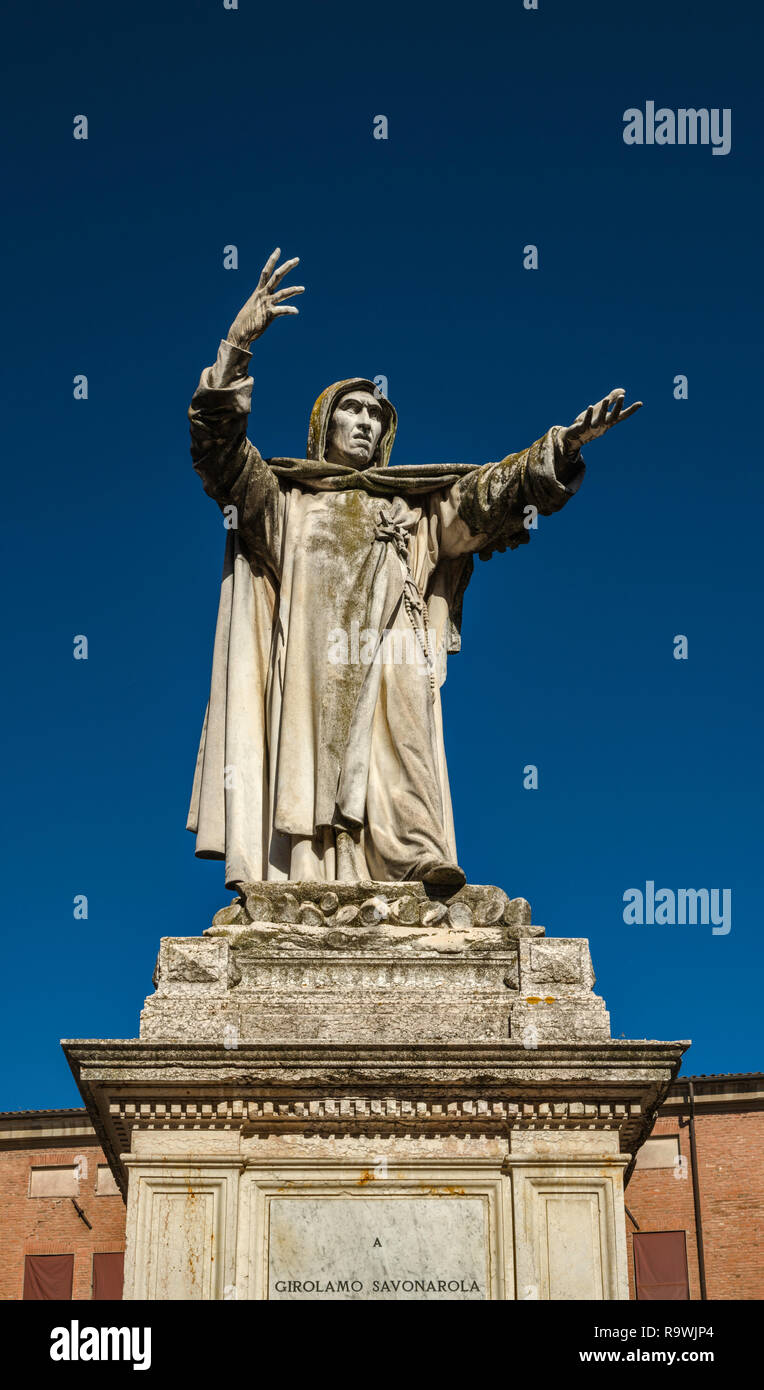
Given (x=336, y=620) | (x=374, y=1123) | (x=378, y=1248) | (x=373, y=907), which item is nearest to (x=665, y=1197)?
(x=336, y=620)

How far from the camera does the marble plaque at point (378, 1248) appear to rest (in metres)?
9.13

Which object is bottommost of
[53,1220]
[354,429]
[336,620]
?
[53,1220]

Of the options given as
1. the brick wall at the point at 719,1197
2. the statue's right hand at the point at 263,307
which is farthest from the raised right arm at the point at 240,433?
the brick wall at the point at 719,1197

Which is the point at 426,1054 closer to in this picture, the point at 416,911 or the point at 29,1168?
the point at 416,911

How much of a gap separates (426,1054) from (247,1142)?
3.68 feet

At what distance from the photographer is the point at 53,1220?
44156 mm

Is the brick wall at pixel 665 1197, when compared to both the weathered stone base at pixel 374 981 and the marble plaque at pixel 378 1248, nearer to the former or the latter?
the weathered stone base at pixel 374 981

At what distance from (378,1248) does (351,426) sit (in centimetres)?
628

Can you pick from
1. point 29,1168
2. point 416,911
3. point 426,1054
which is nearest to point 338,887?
point 416,911

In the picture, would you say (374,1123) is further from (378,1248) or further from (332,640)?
(332,640)

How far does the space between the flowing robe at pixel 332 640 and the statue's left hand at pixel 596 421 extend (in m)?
0.15

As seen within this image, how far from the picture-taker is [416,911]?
10.6m

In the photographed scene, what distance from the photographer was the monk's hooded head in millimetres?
12922
